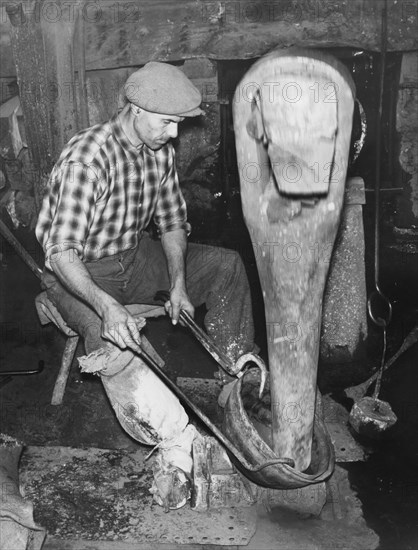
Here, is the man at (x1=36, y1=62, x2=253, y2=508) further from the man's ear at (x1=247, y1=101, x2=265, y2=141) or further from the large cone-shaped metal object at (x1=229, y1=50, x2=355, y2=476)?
the man's ear at (x1=247, y1=101, x2=265, y2=141)

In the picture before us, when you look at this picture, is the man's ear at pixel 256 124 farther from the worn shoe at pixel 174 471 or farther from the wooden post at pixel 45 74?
the wooden post at pixel 45 74

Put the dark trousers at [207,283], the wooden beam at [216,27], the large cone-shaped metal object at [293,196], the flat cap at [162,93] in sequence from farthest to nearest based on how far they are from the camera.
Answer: the wooden beam at [216,27] → the dark trousers at [207,283] → the flat cap at [162,93] → the large cone-shaped metal object at [293,196]

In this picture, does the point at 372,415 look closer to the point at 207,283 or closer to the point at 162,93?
the point at 207,283

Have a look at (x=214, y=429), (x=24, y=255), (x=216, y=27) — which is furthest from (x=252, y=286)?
(x=214, y=429)

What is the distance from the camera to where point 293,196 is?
10.5ft

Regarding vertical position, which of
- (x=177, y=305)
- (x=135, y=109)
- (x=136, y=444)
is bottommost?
(x=136, y=444)

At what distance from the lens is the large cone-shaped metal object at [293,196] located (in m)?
2.96

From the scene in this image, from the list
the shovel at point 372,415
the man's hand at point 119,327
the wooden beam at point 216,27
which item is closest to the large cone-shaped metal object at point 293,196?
the man's hand at point 119,327

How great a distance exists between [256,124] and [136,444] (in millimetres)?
2475

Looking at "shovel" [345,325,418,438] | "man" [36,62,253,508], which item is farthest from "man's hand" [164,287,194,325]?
"shovel" [345,325,418,438]

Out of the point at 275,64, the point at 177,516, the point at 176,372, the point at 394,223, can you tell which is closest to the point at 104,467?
the point at 177,516

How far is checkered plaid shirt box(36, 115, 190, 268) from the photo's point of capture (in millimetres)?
4145

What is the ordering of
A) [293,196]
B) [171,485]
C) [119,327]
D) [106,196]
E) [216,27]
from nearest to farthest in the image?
[293,196] < [119,327] < [171,485] < [106,196] < [216,27]

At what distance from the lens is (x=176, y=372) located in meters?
5.63
